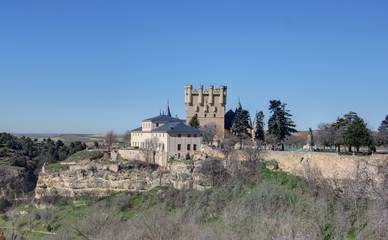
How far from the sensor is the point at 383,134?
48406 mm

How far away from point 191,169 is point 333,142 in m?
13.9

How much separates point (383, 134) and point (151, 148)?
2133cm

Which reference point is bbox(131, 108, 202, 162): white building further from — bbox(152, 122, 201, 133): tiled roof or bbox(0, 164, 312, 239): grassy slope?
bbox(0, 164, 312, 239): grassy slope

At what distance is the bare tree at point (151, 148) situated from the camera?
51594 mm

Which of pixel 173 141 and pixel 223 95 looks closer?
pixel 173 141

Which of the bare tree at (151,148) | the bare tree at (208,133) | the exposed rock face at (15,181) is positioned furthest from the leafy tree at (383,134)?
the exposed rock face at (15,181)

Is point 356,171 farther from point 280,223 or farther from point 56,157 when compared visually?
point 56,157

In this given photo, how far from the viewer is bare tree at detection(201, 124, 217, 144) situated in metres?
61.2

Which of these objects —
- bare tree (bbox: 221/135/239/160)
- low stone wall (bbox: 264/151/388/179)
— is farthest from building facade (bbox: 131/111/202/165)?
low stone wall (bbox: 264/151/388/179)

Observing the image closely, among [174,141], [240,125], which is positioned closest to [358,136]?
[174,141]

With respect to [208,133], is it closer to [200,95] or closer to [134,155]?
[200,95]

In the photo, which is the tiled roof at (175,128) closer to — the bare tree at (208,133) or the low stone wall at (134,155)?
the low stone wall at (134,155)

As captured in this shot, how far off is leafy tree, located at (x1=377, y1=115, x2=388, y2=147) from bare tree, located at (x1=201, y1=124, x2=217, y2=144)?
18647 mm

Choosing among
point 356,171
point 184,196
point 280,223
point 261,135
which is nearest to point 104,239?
point 280,223
